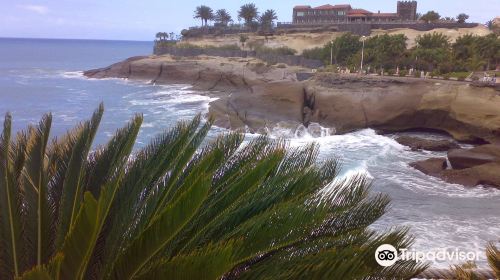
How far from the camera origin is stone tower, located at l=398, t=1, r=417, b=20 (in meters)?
73.6

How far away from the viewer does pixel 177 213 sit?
2.74 meters

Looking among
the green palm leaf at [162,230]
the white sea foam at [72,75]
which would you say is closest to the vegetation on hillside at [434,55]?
the white sea foam at [72,75]

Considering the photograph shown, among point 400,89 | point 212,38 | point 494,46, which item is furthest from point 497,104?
Answer: point 212,38

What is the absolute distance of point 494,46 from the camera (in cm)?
3897

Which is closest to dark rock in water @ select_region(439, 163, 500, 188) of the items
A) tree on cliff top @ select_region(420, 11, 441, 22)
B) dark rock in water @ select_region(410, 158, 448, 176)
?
dark rock in water @ select_region(410, 158, 448, 176)

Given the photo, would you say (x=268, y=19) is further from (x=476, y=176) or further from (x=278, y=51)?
(x=476, y=176)

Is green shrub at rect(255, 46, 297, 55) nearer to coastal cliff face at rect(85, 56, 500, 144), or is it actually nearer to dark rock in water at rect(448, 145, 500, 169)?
coastal cliff face at rect(85, 56, 500, 144)

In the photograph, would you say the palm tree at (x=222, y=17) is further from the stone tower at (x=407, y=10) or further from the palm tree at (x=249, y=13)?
the stone tower at (x=407, y=10)

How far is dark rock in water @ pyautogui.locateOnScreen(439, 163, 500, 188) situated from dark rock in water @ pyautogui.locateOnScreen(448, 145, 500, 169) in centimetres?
62

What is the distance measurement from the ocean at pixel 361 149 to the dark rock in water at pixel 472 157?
160cm

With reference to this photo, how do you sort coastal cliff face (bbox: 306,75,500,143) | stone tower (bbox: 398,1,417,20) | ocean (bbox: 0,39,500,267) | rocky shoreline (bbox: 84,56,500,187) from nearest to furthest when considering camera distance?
ocean (bbox: 0,39,500,267) → coastal cliff face (bbox: 306,75,500,143) → rocky shoreline (bbox: 84,56,500,187) → stone tower (bbox: 398,1,417,20)

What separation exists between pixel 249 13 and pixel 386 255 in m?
78.2

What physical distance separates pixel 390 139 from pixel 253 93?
8.63m

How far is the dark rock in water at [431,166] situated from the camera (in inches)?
723
